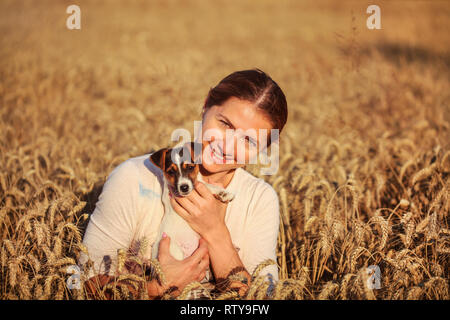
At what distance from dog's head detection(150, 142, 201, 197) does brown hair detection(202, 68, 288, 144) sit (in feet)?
1.25

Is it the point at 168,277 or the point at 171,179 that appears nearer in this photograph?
the point at 171,179

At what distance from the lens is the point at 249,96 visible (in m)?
2.18

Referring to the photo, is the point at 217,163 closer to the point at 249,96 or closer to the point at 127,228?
the point at 249,96

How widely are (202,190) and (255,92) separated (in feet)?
2.09

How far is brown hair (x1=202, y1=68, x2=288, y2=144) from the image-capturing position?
2186 millimetres

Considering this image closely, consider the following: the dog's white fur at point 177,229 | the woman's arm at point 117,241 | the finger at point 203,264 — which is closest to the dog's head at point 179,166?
the dog's white fur at point 177,229

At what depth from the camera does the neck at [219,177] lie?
243 cm

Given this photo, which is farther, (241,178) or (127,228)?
(241,178)

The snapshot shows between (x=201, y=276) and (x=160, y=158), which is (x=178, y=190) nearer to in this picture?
(x=160, y=158)

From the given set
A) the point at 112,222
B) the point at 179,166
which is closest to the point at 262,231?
the point at 179,166

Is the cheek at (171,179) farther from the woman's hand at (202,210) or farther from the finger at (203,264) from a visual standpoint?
the finger at (203,264)

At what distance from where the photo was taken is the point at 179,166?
1.97 meters
